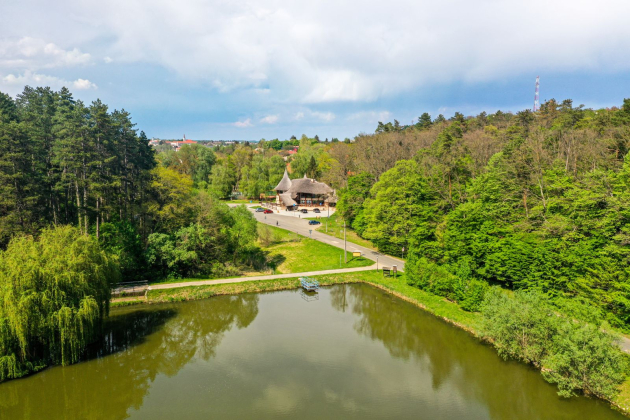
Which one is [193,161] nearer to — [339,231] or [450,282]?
[339,231]

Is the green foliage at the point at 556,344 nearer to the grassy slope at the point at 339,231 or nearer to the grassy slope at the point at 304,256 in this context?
the grassy slope at the point at 304,256

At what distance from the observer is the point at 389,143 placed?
57469 millimetres

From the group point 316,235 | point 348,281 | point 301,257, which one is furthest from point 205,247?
point 316,235

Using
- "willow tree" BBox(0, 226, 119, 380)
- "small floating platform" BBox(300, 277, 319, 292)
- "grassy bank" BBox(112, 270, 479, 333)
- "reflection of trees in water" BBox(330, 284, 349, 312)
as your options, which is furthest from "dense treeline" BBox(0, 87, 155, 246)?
"reflection of trees in water" BBox(330, 284, 349, 312)

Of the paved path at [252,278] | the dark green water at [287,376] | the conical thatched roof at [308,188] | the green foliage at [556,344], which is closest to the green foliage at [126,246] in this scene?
the paved path at [252,278]

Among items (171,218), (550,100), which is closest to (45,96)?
(171,218)

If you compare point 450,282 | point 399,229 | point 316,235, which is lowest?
point 450,282

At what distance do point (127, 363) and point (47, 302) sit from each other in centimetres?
536

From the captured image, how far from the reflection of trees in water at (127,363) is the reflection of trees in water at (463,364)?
9.72 m

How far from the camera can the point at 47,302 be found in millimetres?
17078

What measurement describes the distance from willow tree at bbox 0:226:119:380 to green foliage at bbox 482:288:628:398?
72.2ft

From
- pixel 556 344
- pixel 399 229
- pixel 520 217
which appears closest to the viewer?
pixel 556 344

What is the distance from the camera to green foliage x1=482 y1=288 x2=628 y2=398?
15539 mm

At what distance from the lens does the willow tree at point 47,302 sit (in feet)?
53.7
